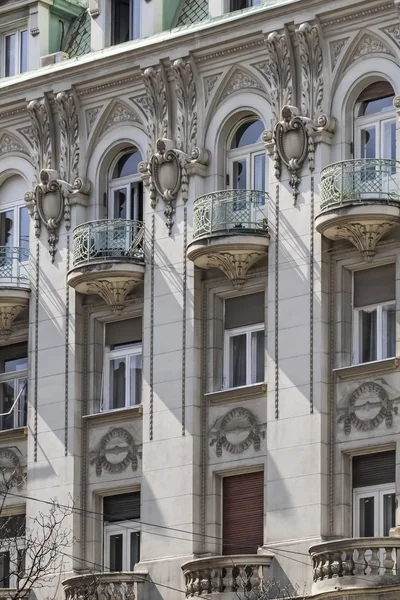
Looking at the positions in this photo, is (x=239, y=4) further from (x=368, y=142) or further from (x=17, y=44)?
(x=17, y=44)

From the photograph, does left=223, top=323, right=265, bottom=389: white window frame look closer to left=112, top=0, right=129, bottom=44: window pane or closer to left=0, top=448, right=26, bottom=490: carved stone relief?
left=0, top=448, right=26, bottom=490: carved stone relief

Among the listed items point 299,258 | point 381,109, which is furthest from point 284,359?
point 381,109

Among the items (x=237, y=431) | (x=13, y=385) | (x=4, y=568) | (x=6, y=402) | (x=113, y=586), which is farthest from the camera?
(x=6, y=402)

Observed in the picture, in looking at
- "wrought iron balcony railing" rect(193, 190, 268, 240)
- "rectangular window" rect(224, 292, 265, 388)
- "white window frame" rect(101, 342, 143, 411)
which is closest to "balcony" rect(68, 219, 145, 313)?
"white window frame" rect(101, 342, 143, 411)

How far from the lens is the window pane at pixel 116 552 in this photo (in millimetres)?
52812

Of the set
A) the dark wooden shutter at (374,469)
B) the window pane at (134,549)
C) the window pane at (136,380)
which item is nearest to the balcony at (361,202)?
the dark wooden shutter at (374,469)

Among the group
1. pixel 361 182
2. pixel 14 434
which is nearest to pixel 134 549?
pixel 14 434

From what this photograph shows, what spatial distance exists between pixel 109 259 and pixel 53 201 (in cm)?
298

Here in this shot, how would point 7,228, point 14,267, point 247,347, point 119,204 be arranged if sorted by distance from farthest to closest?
point 7,228
point 14,267
point 119,204
point 247,347

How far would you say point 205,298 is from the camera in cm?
5206

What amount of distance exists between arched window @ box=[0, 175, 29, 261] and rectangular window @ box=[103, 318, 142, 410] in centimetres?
370

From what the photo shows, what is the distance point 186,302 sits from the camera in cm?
5203

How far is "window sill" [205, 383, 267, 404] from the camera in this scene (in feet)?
166

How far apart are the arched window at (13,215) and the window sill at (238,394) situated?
24.0 feet
